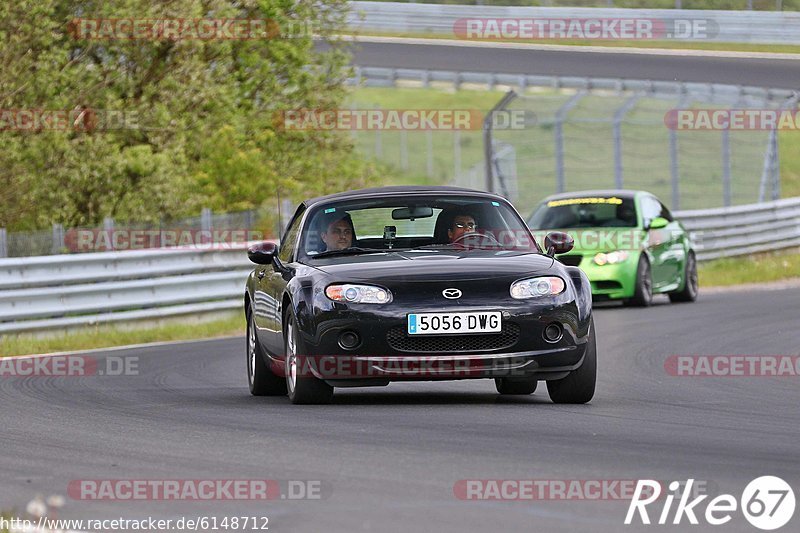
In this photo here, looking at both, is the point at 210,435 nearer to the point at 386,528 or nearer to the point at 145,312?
the point at 386,528

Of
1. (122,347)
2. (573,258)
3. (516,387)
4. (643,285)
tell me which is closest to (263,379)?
(516,387)

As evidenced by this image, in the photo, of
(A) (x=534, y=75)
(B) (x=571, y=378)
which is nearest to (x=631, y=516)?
(B) (x=571, y=378)

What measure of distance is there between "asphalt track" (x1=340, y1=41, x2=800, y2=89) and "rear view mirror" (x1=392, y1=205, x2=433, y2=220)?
831 inches

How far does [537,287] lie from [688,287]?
13083 mm

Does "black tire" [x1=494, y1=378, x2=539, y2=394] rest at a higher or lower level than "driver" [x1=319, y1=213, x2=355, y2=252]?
lower

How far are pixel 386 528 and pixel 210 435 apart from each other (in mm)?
3022

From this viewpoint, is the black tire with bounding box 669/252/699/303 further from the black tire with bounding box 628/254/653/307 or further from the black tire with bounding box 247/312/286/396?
the black tire with bounding box 247/312/286/396

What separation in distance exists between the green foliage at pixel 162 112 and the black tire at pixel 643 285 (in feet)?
23.2

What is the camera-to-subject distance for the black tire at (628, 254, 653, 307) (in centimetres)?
2172

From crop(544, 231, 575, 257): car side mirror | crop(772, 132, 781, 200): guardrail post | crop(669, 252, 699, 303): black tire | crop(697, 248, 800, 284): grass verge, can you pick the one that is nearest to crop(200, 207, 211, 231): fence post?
crop(669, 252, 699, 303): black tire

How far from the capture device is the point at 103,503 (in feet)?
22.0

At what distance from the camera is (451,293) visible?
979 centimetres

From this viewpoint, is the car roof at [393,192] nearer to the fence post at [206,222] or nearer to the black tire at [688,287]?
the fence post at [206,222]

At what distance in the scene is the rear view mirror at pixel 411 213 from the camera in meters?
10.8
